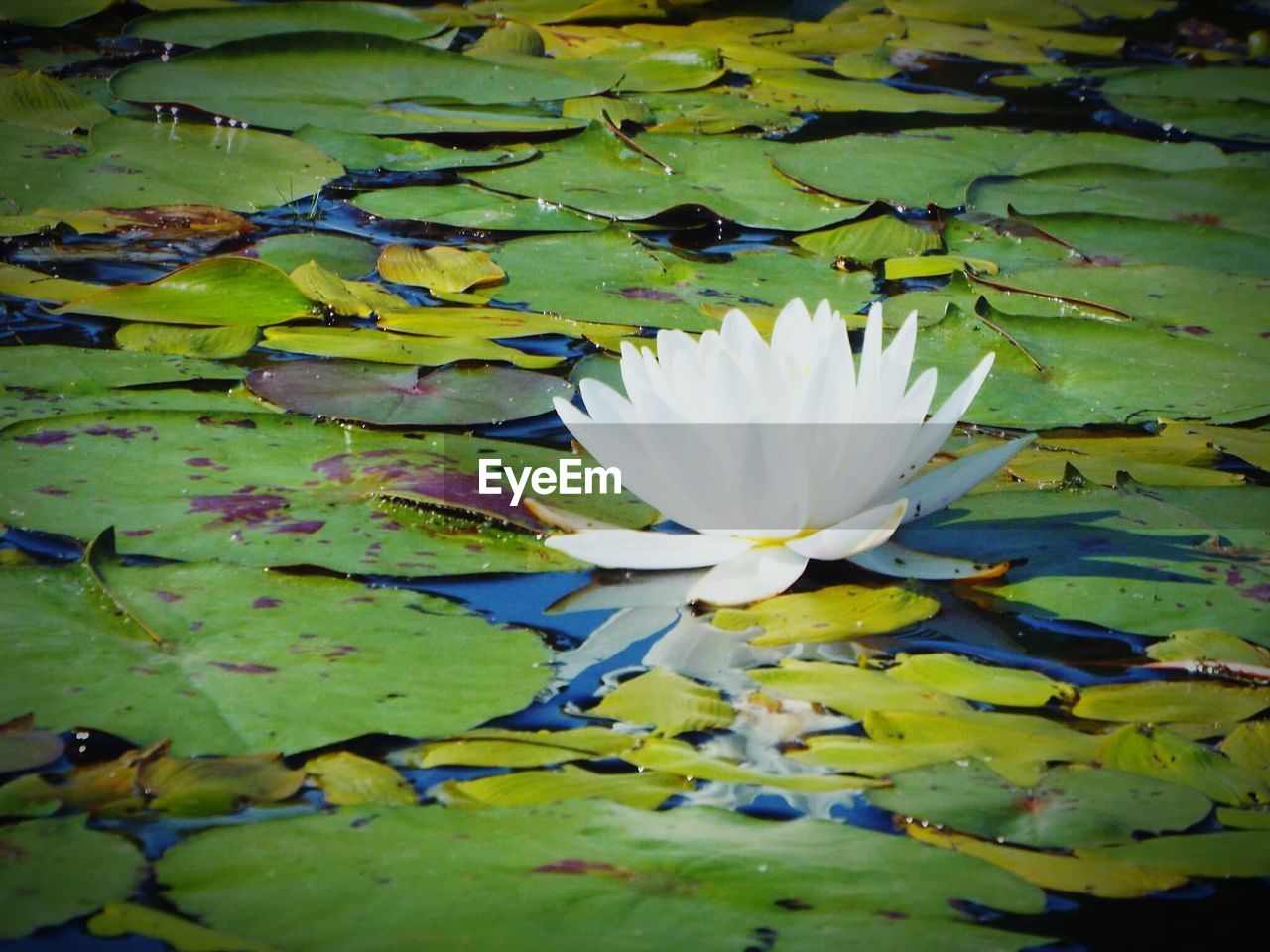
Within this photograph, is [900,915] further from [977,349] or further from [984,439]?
[977,349]

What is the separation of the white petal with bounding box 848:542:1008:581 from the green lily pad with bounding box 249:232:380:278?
1.63 metres

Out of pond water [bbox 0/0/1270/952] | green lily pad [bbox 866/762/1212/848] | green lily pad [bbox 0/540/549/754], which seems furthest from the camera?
green lily pad [bbox 0/540/549/754]

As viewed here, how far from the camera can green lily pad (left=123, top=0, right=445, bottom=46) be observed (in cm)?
499

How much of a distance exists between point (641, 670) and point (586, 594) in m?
0.22

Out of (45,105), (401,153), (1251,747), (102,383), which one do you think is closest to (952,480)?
(1251,747)

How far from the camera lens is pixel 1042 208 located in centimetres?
386

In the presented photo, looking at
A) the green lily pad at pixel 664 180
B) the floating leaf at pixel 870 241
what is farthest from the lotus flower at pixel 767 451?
the green lily pad at pixel 664 180

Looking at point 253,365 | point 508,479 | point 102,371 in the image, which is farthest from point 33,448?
point 508,479

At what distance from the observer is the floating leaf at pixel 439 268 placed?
3074 mm

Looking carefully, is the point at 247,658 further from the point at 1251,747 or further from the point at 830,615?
the point at 1251,747

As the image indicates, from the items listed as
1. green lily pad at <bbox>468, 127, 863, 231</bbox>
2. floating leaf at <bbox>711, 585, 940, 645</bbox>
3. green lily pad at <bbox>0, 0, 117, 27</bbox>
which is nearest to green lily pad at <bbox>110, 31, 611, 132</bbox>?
green lily pad at <bbox>468, 127, 863, 231</bbox>

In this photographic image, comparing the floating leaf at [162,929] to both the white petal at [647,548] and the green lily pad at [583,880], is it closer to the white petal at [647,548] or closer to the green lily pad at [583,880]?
the green lily pad at [583,880]

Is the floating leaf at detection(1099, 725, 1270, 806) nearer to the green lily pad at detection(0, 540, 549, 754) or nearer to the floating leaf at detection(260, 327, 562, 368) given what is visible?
the green lily pad at detection(0, 540, 549, 754)

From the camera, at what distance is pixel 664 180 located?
3.92m
